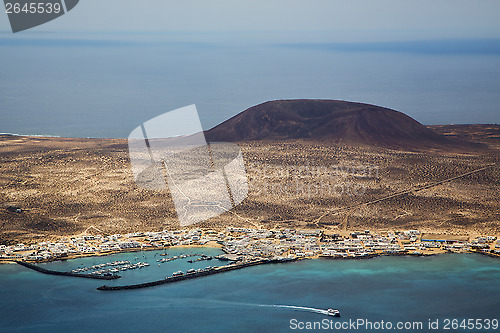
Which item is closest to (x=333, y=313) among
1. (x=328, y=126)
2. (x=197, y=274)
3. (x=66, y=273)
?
(x=197, y=274)

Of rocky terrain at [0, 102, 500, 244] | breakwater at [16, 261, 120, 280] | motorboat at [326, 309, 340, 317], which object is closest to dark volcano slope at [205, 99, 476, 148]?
rocky terrain at [0, 102, 500, 244]

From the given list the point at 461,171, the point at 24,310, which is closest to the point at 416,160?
the point at 461,171

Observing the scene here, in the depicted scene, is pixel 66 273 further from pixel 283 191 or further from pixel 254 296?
pixel 283 191

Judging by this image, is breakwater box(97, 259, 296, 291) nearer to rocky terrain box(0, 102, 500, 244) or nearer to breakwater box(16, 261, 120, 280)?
breakwater box(16, 261, 120, 280)

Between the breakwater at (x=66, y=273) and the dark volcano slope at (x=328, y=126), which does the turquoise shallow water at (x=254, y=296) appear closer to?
the breakwater at (x=66, y=273)

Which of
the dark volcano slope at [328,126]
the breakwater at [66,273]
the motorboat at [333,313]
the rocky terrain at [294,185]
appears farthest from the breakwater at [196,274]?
the dark volcano slope at [328,126]

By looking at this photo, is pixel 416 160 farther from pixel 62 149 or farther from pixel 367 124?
pixel 62 149
